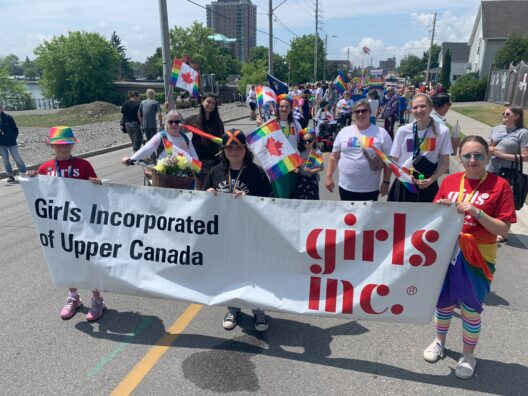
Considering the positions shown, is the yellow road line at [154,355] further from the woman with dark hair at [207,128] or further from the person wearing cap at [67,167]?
the woman with dark hair at [207,128]

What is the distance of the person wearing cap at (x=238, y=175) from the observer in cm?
361

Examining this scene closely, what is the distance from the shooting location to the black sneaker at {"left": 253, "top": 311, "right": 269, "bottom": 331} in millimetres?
3719

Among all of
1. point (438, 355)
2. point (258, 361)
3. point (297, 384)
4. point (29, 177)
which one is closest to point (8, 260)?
point (29, 177)

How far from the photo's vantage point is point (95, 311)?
3.94 m

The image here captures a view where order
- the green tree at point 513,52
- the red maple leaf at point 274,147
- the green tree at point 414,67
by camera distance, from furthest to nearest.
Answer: the green tree at point 414,67 → the green tree at point 513,52 → the red maple leaf at point 274,147

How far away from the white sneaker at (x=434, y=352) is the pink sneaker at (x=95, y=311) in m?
2.89

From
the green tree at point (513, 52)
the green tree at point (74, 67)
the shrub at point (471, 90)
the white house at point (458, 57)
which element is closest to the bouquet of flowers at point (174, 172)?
the shrub at point (471, 90)

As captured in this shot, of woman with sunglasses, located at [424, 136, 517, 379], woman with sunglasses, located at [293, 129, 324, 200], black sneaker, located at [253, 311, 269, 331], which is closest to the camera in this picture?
woman with sunglasses, located at [424, 136, 517, 379]

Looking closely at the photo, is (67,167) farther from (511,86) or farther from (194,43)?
(194,43)

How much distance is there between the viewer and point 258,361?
10.9 feet

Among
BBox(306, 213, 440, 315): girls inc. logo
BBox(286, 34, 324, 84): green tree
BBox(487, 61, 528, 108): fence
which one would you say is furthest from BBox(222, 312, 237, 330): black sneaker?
BBox(286, 34, 324, 84): green tree

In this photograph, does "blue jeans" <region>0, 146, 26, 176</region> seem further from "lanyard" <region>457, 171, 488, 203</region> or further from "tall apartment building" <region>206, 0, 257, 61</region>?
"tall apartment building" <region>206, 0, 257, 61</region>

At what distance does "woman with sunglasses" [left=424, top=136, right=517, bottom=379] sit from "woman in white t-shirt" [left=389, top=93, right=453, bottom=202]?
122cm

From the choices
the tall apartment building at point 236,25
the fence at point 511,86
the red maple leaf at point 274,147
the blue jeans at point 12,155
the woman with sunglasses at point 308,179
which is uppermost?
the tall apartment building at point 236,25
